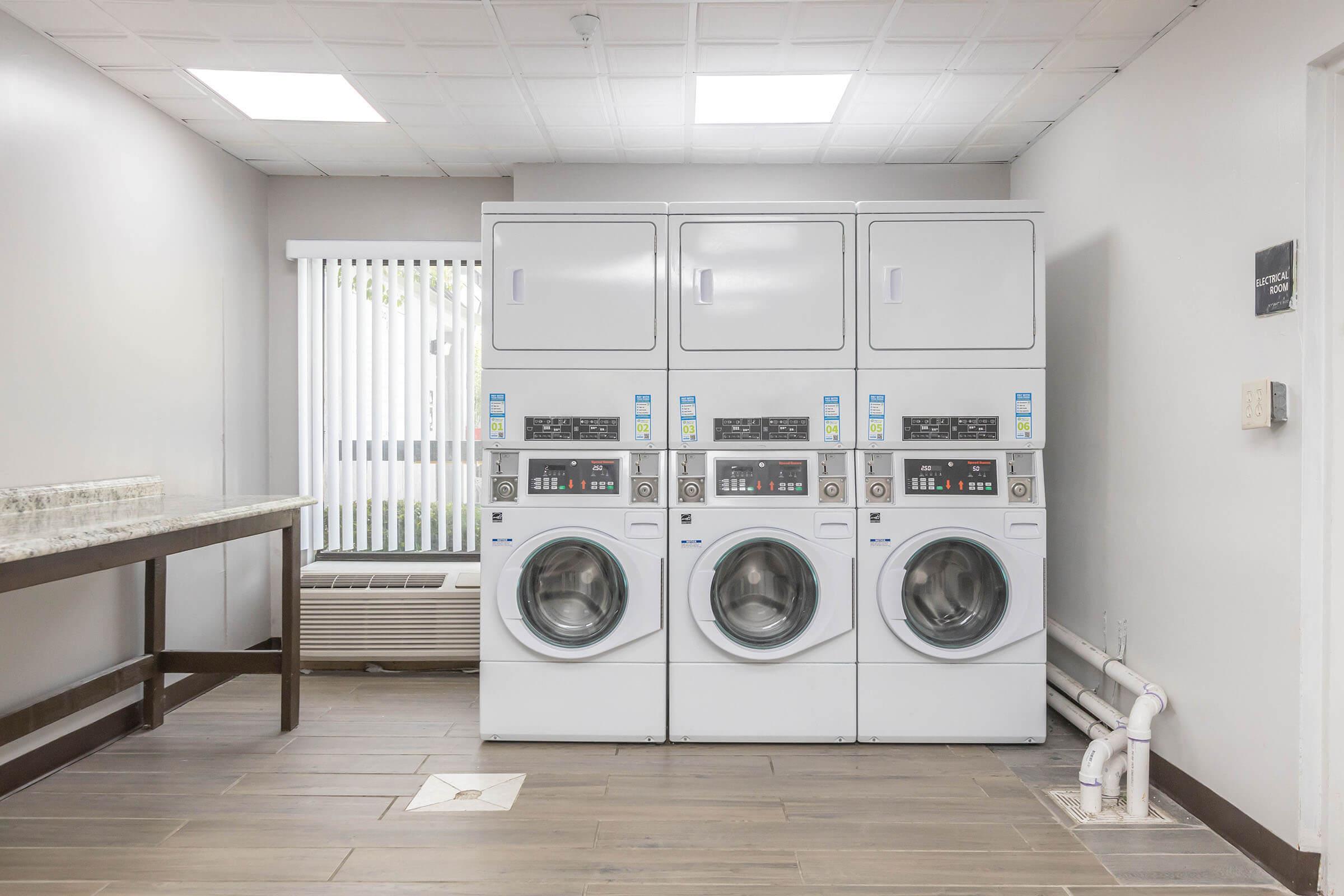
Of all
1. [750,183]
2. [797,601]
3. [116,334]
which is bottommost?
[797,601]

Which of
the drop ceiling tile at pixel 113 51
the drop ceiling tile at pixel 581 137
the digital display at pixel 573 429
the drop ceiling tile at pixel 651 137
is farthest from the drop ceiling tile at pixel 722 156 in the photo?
the drop ceiling tile at pixel 113 51

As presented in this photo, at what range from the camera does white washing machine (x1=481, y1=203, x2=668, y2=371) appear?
3074 mm

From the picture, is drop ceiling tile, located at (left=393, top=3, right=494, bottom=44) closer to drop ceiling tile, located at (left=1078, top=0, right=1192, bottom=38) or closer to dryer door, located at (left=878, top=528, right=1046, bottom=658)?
drop ceiling tile, located at (left=1078, top=0, right=1192, bottom=38)

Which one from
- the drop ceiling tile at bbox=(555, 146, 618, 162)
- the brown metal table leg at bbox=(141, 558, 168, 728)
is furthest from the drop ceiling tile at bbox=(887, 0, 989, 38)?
the brown metal table leg at bbox=(141, 558, 168, 728)

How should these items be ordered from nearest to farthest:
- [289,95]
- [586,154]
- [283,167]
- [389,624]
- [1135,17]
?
1. [1135,17]
2. [289,95]
3. [586,154]
4. [389,624]
5. [283,167]

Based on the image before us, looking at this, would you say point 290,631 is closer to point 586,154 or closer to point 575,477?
point 575,477

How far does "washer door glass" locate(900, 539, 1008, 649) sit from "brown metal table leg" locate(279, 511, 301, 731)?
2.38 meters

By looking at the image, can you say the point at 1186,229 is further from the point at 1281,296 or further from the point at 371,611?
the point at 371,611

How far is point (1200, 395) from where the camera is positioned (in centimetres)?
250

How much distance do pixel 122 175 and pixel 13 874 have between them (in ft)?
8.08

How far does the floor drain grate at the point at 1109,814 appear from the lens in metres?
2.46

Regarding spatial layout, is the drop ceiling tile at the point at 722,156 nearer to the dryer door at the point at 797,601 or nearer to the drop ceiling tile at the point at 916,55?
the drop ceiling tile at the point at 916,55

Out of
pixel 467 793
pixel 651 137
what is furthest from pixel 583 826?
pixel 651 137

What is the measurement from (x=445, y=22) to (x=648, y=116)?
1002 mm
